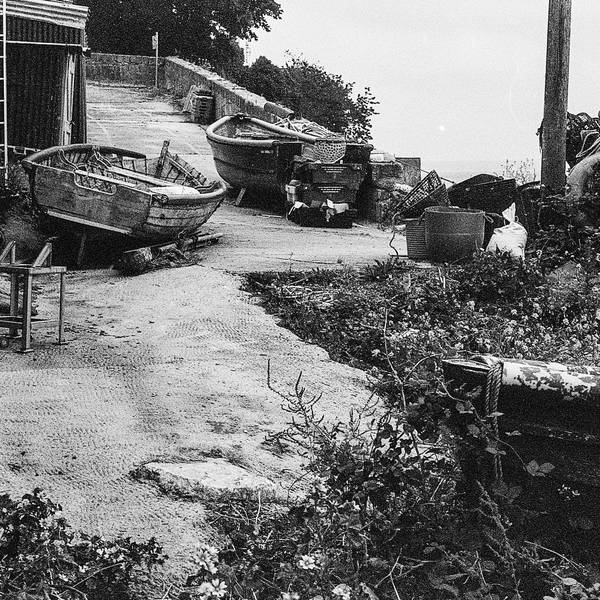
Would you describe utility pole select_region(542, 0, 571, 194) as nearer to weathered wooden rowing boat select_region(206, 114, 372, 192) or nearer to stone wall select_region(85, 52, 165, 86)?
weathered wooden rowing boat select_region(206, 114, 372, 192)

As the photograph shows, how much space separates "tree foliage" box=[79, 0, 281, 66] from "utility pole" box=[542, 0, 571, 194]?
30.7m

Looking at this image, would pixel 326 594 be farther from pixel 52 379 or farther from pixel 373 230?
pixel 373 230

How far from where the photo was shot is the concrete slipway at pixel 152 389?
4910 millimetres

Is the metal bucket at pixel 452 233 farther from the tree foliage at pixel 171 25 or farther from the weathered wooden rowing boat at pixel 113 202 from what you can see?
the tree foliage at pixel 171 25

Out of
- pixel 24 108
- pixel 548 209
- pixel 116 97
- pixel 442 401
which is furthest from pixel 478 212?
pixel 116 97

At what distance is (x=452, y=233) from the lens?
34.3 ft

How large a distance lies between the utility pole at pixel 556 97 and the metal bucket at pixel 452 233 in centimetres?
123

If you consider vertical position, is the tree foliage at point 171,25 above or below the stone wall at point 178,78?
above

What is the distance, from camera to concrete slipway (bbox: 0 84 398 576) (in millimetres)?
4910

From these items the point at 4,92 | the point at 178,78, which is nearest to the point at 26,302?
the point at 4,92

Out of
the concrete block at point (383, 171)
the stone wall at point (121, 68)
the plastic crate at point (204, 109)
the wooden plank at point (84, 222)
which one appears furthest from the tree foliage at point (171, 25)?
the wooden plank at point (84, 222)

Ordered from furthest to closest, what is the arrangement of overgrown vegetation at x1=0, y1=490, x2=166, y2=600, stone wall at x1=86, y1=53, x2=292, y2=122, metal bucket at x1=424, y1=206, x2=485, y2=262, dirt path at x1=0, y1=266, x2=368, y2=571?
stone wall at x1=86, y1=53, x2=292, y2=122, metal bucket at x1=424, y1=206, x2=485, y2=262, dirt path at x1=0, y1=266, x2=368, y2=571, overgrown vegetation at x1=0, y1=490, x2=166, y2=600

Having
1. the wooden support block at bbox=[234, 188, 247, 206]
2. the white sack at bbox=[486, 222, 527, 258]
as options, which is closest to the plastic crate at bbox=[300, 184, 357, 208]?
the wooden support block at bbox=[234, 188, 247, 206]

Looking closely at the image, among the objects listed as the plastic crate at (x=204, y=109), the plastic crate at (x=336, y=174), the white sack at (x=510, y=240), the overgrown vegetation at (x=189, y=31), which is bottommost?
the white sack at (x=510, y=240)
